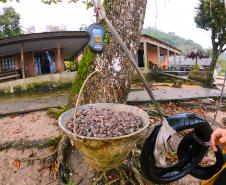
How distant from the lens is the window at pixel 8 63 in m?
18.2

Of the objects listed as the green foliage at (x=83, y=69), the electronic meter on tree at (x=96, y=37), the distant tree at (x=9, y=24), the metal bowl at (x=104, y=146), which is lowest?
the metal bowl at (x=104, y=146)

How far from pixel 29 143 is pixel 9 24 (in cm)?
1978

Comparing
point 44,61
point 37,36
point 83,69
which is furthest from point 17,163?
point 44,61

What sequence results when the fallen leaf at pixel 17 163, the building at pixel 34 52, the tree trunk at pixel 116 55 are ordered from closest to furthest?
the tree trunk at pixel 116 55, the fallen leaf at pixel 17 163, the building at pixel 34 52

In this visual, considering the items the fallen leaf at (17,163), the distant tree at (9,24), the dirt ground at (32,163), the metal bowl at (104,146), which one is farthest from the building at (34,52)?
the metal bowl at (104,146)

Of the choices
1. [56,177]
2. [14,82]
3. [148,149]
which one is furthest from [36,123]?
[14,82]

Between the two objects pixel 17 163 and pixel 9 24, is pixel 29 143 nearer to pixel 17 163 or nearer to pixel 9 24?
pixel 17 163

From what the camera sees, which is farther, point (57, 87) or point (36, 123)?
point (57, 87)

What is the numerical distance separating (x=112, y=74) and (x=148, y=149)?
1986 mm

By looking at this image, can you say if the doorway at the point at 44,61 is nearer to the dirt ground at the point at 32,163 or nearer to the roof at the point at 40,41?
the roof at the point at 40,41

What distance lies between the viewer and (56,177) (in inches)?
202

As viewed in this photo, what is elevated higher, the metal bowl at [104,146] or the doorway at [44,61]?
the doorway at [44,61]

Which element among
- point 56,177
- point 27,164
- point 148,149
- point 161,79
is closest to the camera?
point 148,149

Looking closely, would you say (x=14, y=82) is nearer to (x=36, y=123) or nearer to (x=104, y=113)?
(x=36, y=123)
